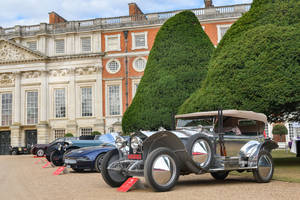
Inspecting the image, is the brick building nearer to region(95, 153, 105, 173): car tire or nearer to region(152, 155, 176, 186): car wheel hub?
region(95, 153, 105, 173): car tire

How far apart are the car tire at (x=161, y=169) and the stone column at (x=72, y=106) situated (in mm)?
28679

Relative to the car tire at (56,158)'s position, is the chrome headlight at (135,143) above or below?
above

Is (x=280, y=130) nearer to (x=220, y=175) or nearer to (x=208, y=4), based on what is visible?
(x=208, y=4)

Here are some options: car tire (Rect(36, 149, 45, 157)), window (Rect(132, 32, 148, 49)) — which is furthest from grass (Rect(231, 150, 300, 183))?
window (Rect(132, 32, 148, 49))

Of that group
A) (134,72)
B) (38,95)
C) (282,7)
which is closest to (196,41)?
(282,7)

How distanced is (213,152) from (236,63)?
210 inches

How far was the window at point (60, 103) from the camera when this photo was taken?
3556 centimetres

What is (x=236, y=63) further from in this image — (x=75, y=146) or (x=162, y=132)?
(x=75, y=146)

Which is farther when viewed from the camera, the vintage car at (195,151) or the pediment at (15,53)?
the pediment at (15,53)

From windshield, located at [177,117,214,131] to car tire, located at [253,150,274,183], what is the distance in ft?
4.43

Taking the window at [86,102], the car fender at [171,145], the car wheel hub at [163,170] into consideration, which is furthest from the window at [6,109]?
the car wheel hub at [163,170]

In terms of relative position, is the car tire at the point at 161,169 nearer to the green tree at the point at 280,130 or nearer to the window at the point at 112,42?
the green tree at the point at 280,130

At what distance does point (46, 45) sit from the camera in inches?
1428

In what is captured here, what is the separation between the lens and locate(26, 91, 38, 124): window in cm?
3614
